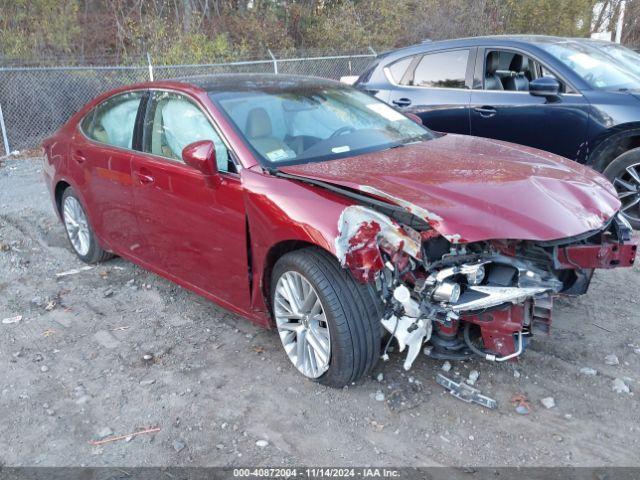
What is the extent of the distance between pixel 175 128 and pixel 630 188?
4.01 m

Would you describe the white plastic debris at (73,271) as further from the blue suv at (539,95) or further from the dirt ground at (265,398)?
the blue suv at (539,95)

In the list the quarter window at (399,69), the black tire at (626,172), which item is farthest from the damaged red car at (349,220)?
the quarter window at (399,69)

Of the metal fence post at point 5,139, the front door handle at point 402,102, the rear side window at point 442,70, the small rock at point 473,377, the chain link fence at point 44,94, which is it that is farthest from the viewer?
the chain link fence at point 44,94

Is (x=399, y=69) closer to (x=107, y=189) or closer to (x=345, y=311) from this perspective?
(x=107, y=189)

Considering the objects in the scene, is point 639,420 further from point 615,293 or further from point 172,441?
point 172,441

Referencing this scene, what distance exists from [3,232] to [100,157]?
2.53m

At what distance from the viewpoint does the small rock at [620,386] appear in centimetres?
313

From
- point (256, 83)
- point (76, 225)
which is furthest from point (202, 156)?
point (76, 225)

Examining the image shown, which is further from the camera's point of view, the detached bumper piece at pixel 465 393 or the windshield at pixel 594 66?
the windshield at pixel 594 66

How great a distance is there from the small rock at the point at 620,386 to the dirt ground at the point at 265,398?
0.10 feet

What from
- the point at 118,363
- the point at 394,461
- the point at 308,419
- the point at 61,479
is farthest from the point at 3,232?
the point at 394,461

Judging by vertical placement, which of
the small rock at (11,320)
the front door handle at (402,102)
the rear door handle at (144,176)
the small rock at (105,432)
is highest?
the front door handle at (402,102)

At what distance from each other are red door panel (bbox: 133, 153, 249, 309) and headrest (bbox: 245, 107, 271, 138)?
35cm

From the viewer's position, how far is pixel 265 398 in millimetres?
3234
